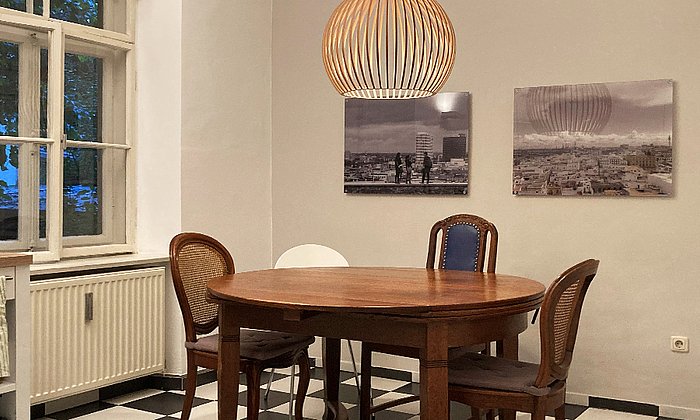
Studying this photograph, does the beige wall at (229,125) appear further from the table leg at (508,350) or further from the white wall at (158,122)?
the table leg at (508,350)

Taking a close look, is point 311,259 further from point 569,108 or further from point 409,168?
point 569,108

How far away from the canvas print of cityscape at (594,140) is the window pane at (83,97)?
2.45 metres

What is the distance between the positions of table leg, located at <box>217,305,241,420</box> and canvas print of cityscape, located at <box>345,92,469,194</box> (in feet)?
7.12

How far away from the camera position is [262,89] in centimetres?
573

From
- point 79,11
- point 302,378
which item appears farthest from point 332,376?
point 79,11

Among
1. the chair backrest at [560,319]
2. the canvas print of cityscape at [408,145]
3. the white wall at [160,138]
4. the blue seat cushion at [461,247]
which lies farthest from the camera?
the canvas print of cityscape at [408,145]

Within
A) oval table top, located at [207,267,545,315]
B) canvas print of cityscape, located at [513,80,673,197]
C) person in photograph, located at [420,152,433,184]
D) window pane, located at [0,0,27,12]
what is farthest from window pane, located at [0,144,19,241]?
canvas print of cityscape, located at [513,80,673,197]

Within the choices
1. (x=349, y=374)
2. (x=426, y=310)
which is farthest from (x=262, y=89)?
(x=426, y=310)

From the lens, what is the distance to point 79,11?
4711mm

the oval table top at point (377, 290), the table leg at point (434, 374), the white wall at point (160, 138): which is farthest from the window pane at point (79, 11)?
the table leg at point (434, 374)

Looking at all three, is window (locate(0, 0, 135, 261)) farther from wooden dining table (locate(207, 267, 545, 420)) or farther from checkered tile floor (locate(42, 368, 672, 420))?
wooden dining table (locate(207, 267, 545, 420))

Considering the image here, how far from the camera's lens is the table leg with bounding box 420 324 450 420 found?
116 inches

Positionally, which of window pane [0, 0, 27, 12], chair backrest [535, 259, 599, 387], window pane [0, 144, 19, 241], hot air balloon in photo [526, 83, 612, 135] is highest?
window pane [0, 0, 27, 12]

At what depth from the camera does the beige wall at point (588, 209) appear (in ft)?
14.6
